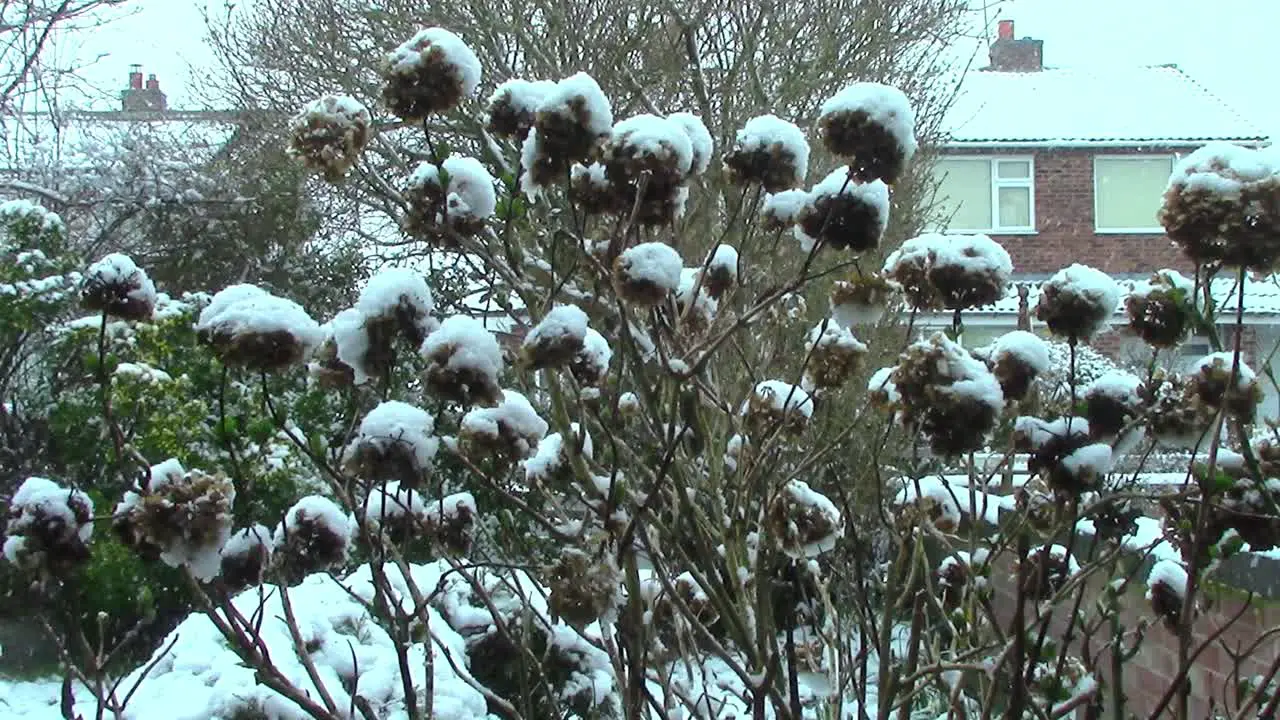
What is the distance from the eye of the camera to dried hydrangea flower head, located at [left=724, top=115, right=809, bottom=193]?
1661mm

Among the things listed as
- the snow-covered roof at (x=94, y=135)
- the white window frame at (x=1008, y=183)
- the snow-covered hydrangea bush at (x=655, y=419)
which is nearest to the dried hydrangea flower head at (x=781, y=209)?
the snow-covered hydrangea bush at (x=655, y=419)

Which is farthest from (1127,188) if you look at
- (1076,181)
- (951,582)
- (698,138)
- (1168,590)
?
(698,138)

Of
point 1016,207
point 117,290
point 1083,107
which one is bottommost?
point 117,290

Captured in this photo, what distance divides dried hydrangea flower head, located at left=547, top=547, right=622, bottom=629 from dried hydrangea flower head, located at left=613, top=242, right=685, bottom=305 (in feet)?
1.12

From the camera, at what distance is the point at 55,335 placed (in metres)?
7.32

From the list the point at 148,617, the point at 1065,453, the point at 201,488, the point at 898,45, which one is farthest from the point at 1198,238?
the point at 898,45

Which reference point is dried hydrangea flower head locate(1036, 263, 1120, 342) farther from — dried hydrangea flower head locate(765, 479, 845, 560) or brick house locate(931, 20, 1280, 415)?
brick house locate(931, 20, 1280, 415)

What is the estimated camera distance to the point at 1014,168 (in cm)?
1755

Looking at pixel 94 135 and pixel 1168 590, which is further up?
pixel 94 135

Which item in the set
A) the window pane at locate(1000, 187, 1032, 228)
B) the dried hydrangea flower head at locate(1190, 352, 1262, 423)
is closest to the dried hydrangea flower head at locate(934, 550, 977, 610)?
the dried hydrangea flower head at locate(1190, 352, 1262, 423)

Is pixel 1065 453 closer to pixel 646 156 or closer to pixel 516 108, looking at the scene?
pixel 646 156

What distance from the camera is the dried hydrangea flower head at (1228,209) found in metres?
1.34

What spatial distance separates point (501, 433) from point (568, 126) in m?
0.45

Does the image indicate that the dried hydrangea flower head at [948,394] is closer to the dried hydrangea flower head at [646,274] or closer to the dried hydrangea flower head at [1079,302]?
the dried hydrangea flower head at [1079,302]
